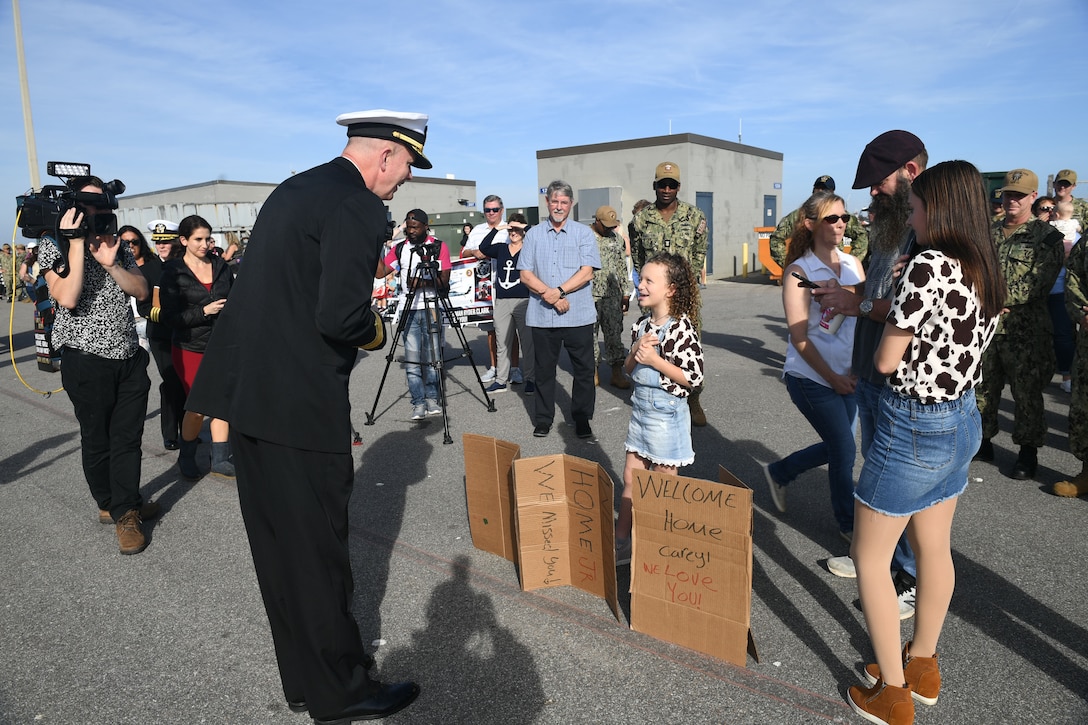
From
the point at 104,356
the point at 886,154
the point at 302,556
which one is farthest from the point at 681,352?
the point at 104,356

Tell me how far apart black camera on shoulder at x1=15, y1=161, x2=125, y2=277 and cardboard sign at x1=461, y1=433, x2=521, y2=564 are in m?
2.34

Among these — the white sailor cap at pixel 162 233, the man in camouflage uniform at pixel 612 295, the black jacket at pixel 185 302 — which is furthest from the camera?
the man in camouflage uniform at pixel 612 295

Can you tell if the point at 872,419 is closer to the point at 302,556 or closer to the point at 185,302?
the point at 302,556

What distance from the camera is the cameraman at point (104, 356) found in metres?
3.91

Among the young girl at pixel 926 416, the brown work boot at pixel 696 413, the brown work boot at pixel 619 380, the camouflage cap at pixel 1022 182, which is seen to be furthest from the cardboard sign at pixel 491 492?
the brown work boot at pixel 619 380

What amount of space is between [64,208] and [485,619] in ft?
10.4

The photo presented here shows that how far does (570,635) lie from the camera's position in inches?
119

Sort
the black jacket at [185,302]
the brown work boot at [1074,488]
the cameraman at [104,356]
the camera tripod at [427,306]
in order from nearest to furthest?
the cameraman at [104,356] < the brown work boot at [1074,488] < the black jacket at [185,302] < the camera tripod at [427,306]

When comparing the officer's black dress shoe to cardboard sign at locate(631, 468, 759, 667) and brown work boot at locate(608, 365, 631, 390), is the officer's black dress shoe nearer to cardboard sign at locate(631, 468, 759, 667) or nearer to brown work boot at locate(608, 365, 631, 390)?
cardboard sign at locate(631, 468, 759, 667)

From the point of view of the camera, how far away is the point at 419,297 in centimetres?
661

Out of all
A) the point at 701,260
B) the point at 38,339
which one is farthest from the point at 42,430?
the point at 701,260

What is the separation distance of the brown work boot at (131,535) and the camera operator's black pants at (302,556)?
217cm

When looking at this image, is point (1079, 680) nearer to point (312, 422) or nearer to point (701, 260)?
point (312, 422)

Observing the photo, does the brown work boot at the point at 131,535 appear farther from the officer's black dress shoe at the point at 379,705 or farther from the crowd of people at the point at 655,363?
the officer's black dress shoe at the point at 379,705
